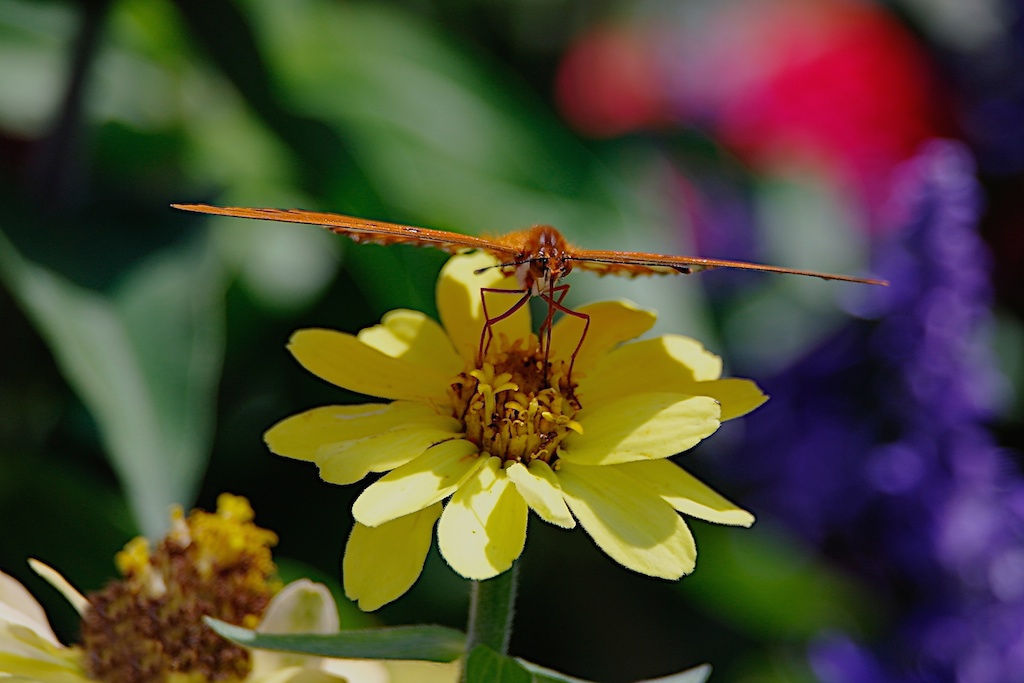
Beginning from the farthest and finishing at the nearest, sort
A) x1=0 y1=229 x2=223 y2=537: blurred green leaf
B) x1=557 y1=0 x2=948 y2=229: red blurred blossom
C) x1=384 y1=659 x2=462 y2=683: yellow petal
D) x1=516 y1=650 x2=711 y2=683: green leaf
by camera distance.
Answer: x1=557 y1=0 x2=948 y2=229: red blurred blossom < x1=0 y1=229 x2=223 y2=537: blurred green leaf < x1=384 y1=659 x2=462 y2=683: yellow petal < x1=516 y1=650 x2=711 y2=683: green leaf

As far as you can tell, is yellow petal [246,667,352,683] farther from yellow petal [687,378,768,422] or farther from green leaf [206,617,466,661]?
yellow petal [687,378,768,422]

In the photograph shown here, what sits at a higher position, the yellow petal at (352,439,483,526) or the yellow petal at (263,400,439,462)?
the yellow petal at (263,400,439,462)

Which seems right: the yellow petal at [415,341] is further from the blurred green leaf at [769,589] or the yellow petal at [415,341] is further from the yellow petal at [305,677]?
the blurred green leaf at [769,589]

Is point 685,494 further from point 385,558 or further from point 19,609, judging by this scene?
point 19,609

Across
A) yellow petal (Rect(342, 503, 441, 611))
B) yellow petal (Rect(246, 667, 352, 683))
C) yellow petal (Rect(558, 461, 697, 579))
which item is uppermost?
yellow petal (Rect(558, 461, 697, 579))

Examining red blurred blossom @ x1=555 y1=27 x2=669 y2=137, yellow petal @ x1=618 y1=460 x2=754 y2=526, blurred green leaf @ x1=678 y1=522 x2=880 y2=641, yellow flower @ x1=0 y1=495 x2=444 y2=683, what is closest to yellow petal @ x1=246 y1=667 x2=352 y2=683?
yellow flower @ x1=0 y1=495 x2=444 y2=683

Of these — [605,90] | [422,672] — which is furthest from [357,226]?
[605,90]
